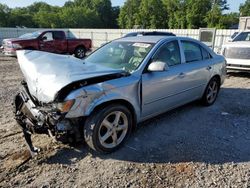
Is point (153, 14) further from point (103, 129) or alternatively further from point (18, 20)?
point (103, 129)

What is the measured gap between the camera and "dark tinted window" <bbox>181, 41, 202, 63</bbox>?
4883 mm

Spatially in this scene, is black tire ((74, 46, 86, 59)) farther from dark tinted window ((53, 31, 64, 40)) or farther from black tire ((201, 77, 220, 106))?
black tire ((201, 77, 220, 106))

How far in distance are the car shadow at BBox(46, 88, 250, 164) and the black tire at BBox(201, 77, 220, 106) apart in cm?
17

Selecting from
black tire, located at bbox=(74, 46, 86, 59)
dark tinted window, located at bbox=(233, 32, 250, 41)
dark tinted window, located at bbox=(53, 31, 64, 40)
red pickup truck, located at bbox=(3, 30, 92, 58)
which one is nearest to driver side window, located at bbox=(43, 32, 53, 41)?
red pickup truck, located at bbox=(3, 30, 92, 58)

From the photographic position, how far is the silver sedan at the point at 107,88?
3.16m

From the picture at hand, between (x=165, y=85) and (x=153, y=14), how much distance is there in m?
63.6

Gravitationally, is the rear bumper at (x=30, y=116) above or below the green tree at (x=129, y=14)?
below

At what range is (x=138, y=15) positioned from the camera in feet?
225

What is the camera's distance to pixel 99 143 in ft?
11.3

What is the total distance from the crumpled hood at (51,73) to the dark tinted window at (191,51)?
5.98ft

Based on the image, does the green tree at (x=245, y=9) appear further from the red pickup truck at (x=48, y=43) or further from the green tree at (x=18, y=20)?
the red pickup truck at (x=48, y=43)

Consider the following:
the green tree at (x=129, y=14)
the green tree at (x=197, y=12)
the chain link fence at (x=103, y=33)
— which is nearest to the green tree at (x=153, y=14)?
the green tree at (x=129, y=14)

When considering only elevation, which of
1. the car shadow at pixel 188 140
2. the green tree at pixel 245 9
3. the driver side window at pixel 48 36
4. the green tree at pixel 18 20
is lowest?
the car shadow at pixel 188 140

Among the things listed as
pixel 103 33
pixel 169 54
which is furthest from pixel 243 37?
pixel 103 33
